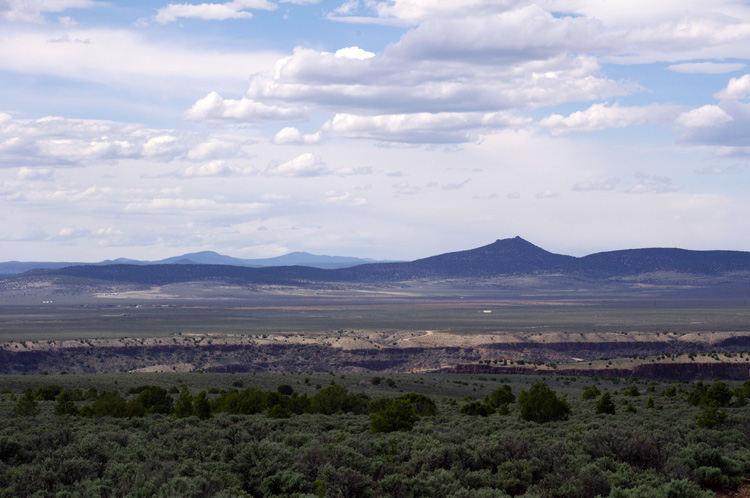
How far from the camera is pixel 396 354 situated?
300ft

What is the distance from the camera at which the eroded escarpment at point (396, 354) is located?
76456 millimetres

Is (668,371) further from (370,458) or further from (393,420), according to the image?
(370,458)

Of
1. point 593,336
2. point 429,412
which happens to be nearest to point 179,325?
point 593,336

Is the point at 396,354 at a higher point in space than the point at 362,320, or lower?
lower

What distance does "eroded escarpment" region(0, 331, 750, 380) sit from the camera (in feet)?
251

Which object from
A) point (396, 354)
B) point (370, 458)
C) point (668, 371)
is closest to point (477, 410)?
point (370, 458)

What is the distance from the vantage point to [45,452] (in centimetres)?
1828

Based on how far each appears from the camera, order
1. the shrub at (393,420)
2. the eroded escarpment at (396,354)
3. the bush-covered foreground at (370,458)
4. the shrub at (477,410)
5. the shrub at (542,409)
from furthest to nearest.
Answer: the eroded escarpment at (396,354) → the shrub at (477,410) → the shrub at (542,409) → the shrub at (393,420) → the bush-covered foreground at (370,458)

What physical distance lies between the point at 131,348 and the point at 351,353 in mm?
24832

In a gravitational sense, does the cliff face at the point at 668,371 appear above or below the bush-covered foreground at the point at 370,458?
below

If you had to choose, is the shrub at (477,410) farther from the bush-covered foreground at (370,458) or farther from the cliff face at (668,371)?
the cliff face at (668,371)

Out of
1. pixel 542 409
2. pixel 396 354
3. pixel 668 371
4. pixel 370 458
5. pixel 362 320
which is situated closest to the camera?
pixel 370 458

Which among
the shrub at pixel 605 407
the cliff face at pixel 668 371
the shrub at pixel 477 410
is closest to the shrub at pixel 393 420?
the shrub at pixel 477 410

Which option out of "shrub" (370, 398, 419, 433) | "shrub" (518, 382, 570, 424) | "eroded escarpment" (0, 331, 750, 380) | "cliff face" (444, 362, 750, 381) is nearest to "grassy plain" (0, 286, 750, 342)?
"eroded escarpment" (0, 331, 750, 380)
